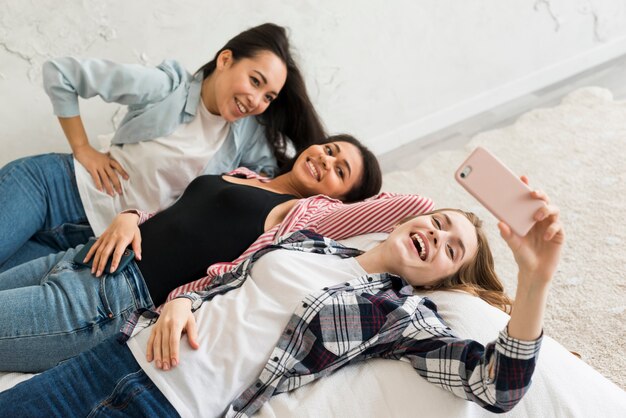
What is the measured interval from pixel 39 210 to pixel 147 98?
0.45m

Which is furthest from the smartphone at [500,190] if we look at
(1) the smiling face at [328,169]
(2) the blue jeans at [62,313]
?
(2) the blue jeans at [62,313]

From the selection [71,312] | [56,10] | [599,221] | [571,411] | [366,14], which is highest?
[56,10]

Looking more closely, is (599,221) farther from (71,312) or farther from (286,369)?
(71,312)

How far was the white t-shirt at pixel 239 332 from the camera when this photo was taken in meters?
1.09

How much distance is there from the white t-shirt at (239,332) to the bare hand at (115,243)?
261mm

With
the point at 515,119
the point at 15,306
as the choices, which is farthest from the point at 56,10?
the point at 515,119

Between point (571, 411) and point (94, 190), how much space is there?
4.55 ft

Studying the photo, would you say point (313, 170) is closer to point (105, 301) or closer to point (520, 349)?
point (105, 301)

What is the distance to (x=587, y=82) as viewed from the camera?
10.2 ft

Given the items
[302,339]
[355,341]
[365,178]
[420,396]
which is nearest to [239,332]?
[302,339]

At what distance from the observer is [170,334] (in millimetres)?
1126

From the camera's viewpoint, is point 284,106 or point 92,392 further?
point 284,106

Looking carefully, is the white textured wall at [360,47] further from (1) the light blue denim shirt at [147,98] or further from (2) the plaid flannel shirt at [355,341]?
(2) the plaid flannel shirt at [355,341]

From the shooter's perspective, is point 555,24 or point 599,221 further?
point 555,24
